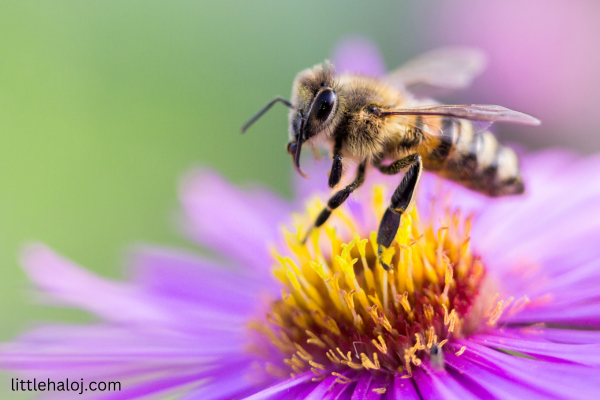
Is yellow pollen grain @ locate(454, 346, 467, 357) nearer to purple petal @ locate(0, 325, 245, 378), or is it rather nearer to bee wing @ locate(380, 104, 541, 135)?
bee wing @ locate(380, 104, 541, 135)

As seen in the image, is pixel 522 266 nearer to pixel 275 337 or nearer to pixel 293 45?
pixel 275 337

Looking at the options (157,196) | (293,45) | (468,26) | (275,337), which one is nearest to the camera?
(275,337)

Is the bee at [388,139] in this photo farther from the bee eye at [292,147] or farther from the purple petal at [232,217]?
the purple petal at [232,217]

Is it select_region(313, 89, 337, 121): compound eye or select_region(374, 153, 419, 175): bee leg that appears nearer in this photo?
select_region(313, 89, 337, 121): compound eye

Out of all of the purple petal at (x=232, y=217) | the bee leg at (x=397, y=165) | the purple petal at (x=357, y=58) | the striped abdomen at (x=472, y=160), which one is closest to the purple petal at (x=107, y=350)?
the purple petal at (x=232, y=217)

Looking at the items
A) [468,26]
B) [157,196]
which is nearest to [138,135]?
[157,196]

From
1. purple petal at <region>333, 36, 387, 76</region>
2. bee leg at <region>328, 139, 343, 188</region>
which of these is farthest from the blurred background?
bee leg at <region>328, 139, 343, 188</region>
